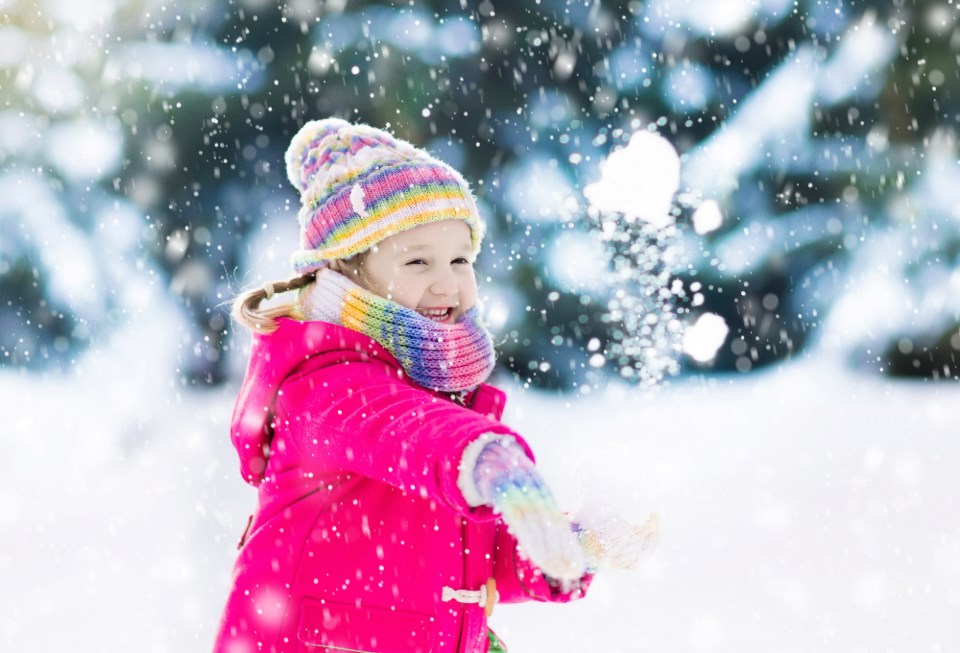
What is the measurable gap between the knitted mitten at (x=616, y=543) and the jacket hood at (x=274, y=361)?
1.32ft

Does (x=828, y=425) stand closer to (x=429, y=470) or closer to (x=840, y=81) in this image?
(x=840, y=81)

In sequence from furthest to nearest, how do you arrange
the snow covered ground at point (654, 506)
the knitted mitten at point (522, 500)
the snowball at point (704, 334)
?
the snowball at point (704, 334)
the snow covered ground at point (654, 506)
the knitted mitten at point (522, 500)

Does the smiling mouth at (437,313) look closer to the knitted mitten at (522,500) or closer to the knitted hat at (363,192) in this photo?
the knitted hat at (363,192)

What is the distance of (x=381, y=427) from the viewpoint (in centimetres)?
125

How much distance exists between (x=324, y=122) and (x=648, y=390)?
Answer: 311cm

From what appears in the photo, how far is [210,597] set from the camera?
3211 millimetres

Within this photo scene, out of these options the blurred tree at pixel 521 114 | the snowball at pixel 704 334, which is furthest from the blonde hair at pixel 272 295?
the snowball at pixel 704 334

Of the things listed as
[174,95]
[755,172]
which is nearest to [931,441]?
[755,172]

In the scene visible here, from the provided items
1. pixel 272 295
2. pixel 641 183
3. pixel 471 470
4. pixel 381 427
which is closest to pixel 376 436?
pixel 381 427

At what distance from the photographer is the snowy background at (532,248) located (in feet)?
10.7

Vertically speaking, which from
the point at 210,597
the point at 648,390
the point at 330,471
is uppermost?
the point at 648,390

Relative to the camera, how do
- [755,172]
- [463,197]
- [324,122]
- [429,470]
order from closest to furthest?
[429,470], [463,197], [324,122], [755,172]

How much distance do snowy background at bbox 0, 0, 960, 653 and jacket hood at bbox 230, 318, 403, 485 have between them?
1.45 m

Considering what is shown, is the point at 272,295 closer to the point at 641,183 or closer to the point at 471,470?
the point at 471,470
